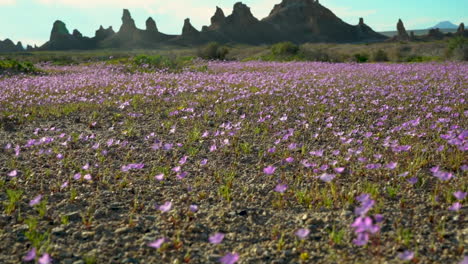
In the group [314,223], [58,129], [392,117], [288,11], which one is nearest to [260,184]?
[314,223]

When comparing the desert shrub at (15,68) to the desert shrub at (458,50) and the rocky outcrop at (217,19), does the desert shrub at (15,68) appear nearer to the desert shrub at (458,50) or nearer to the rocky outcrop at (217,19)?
the desert shrub at (458,50)

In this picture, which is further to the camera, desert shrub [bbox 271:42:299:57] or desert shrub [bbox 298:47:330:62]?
desert shrub [bbox 271:42:299:57]

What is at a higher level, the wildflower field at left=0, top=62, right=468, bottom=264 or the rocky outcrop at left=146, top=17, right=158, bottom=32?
the rocky outcrop at left=146, top=17, right=158, bottom=32

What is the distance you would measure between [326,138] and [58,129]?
4815mm

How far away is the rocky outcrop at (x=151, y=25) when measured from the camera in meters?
96.8

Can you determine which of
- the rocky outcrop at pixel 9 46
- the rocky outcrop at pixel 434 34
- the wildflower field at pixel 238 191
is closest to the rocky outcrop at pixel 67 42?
the rocky outcrop at pixel 9 46

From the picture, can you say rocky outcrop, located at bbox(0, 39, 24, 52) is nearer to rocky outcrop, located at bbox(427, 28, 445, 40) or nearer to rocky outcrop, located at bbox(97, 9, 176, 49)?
rocky outcrop, located at bbox(97, 9, 176, 49)

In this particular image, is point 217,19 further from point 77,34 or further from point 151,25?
point 77,34

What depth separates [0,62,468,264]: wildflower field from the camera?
2.96 meters

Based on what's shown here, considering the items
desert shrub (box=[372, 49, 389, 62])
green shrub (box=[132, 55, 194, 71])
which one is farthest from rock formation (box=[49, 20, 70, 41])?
desert shrub (box=[372, 49, 389, 62])

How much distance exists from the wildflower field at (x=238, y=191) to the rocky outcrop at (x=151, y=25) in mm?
93849

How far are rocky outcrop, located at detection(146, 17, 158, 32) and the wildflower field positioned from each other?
308ft

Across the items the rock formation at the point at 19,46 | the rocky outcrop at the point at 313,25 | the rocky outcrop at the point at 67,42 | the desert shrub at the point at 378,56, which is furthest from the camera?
the rocky outcrop at the point at 313,25

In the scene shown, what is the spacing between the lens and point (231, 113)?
8148 millimetres
